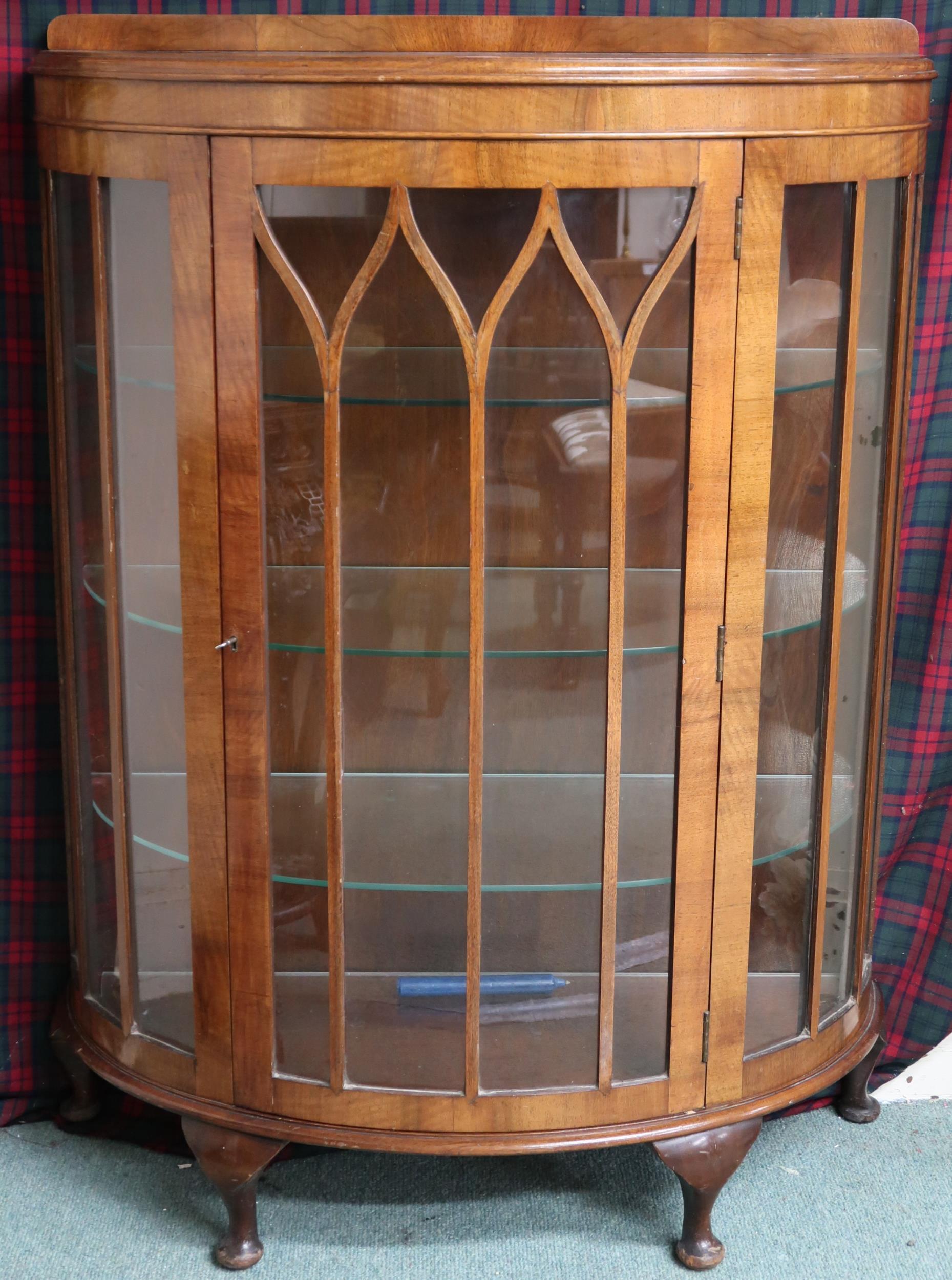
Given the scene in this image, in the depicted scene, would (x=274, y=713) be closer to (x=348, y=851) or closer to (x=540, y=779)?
(x=348, y=851)

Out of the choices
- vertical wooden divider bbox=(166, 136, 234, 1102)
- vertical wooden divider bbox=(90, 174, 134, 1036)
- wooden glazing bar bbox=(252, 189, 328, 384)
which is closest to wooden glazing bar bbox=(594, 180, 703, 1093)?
wooden glazing bar bbox=(252, 189, 328, 384)

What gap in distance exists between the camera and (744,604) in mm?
1499

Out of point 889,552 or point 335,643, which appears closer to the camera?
point 335,643

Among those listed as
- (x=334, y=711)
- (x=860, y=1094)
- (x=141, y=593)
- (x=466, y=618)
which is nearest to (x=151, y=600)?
(x=141, y=593)

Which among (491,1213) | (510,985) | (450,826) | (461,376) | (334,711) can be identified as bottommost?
(491,1213)

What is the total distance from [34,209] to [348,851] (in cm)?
82

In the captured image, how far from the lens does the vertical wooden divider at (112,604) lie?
1492 millimetres

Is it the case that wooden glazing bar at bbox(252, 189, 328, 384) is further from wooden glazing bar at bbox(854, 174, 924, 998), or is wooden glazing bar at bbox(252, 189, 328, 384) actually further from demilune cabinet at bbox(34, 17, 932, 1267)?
wooden glazing bar at bbox(854, 174, 924, 998)

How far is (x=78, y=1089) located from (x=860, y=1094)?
99cm

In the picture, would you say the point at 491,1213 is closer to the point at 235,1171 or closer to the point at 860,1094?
the point at 235,1171

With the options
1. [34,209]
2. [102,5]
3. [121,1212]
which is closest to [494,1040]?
[121,1212]

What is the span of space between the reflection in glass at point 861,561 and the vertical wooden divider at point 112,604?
2.45 feet

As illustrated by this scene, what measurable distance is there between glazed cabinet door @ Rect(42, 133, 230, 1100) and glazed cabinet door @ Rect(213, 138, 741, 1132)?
3 cm

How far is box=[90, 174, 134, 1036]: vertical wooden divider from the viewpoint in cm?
149
